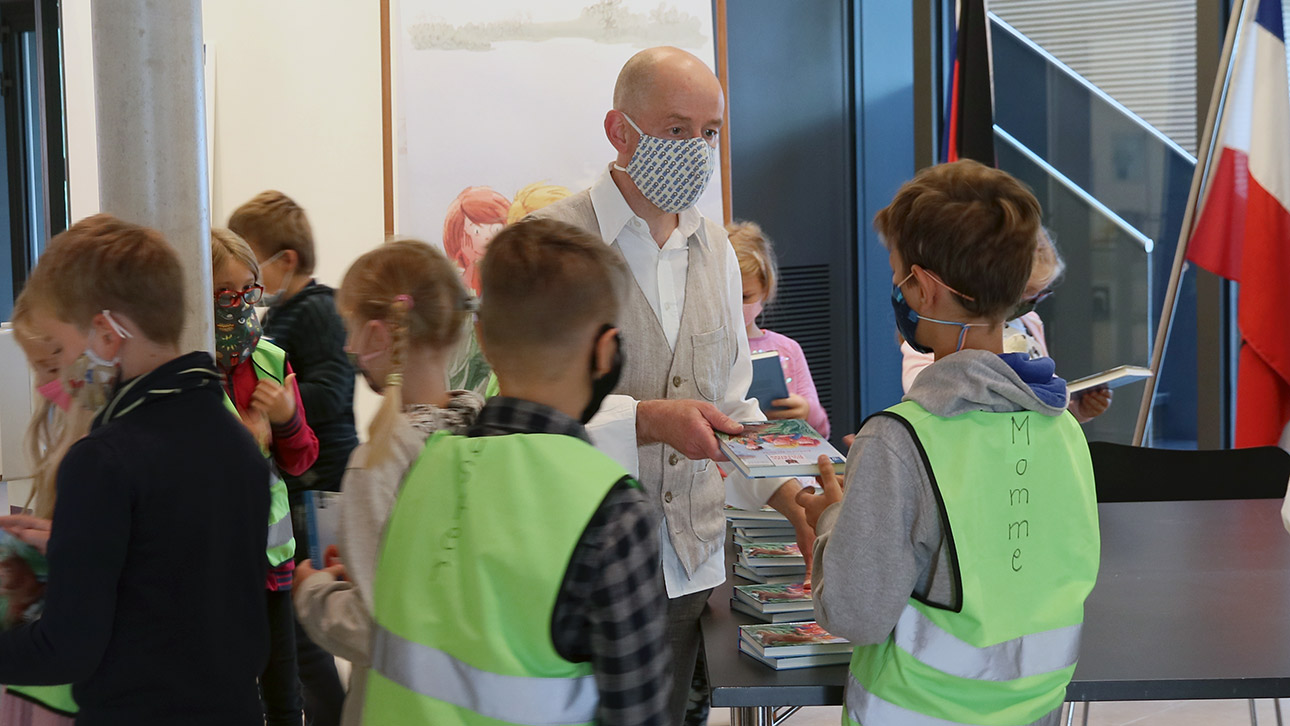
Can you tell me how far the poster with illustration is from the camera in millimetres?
4426

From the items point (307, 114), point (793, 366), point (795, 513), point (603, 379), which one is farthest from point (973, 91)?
point (603, 379)

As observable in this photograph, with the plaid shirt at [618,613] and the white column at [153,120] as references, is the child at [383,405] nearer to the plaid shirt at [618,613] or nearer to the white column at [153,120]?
the plaid shirt at [618,613]

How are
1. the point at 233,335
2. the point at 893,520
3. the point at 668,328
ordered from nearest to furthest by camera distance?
1. the point at 893,520
2. the point at 668,328
3. the point at 233,335

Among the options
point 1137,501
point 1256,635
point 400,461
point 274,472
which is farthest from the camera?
point 1137,501

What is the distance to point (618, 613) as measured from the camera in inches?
50.9

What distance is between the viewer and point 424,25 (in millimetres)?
4426

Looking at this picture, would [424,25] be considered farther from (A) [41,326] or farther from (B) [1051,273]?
(A) [41,326]

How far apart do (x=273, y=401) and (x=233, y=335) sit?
0.57ft

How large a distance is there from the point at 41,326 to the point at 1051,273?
7.15 ft

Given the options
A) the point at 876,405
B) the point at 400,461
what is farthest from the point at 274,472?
the point at 876,405

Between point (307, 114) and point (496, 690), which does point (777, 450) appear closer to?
point (496, 690)

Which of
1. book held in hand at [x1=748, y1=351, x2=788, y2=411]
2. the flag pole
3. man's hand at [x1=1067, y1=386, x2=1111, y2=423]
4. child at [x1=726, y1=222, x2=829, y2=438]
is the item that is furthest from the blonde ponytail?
the flag pole

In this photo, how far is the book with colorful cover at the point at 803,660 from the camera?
1771 millimetres

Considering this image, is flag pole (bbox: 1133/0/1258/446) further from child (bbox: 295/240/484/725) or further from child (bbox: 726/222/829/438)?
child (bbox: 295/240/484/725)
